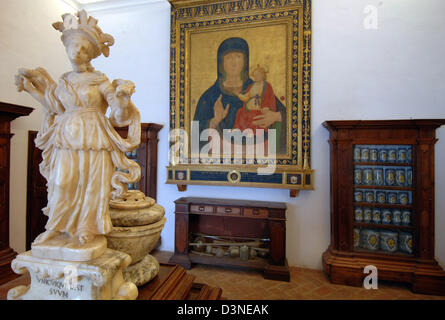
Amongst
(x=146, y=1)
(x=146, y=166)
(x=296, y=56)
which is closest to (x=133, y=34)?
(x=146, y=1)

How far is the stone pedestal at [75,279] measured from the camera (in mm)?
1335

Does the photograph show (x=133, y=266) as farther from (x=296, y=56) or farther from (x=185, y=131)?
(x=296, y=56)

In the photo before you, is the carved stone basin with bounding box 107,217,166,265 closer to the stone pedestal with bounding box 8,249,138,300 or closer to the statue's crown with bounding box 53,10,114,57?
the stone pedestal with bounding box 8,249,138,300

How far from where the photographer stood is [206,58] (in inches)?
168

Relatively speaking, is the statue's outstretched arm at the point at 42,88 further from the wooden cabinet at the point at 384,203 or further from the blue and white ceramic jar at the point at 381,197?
the blue and white ceramic jar at the point at 381,197

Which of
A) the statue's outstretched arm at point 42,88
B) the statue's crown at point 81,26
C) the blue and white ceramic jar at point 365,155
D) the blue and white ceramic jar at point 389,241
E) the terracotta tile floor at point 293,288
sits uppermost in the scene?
the statue's crown at point 81,26

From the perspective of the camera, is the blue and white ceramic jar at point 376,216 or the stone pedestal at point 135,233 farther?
the blue and white ceramic jar at point 376,216

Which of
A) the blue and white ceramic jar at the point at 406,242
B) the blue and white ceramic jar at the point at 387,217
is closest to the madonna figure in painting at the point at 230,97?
the blue and white ceramic jar at the point at 387,217

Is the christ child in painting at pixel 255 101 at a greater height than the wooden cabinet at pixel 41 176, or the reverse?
the christ child in painting at pixel 255 101

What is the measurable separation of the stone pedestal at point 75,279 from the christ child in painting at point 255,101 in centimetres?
304

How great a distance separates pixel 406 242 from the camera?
333 cm

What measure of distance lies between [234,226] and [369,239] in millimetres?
2088

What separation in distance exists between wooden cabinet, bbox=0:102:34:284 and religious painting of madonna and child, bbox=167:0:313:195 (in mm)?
2266

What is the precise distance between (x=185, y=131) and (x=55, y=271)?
3.17 m
